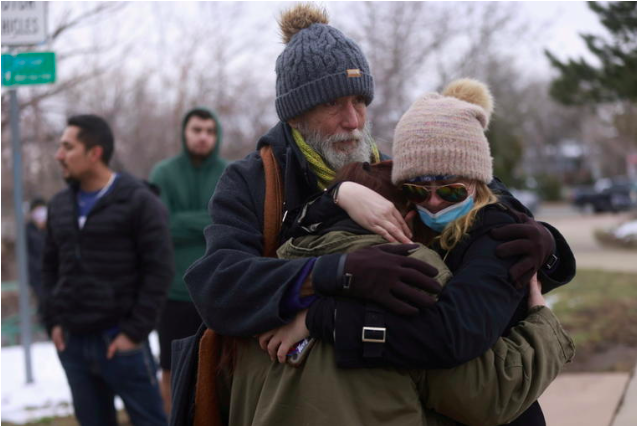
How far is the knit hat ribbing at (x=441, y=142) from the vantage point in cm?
195

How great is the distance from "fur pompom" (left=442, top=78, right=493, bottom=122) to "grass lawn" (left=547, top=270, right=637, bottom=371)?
15.3ft

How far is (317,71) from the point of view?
2.24m

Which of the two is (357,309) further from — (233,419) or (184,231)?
(184,231)

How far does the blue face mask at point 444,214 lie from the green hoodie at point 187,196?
3.06 m

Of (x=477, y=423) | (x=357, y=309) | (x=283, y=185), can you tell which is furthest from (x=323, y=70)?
(x=477, y=423)

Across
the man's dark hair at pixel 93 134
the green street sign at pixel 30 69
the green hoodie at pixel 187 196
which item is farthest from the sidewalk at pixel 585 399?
the green street sign at pixel 30 69

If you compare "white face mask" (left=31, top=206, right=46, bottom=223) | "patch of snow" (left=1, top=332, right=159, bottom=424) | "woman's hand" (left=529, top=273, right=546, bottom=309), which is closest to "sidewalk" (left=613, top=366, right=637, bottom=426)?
"woman's hand" (left=529, top=273, right=546, bottom=309)

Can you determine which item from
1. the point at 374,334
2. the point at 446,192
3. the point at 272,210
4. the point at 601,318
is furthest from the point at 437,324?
the point at 601,318

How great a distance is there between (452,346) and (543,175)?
53.3 m

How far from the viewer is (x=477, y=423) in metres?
1.83

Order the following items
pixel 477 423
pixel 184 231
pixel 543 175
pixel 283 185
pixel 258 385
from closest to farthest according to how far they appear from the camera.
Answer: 1. pixel 477 423
2. pixel 258 385
3. pixel 283 185
4. pixel 184 231
5. pixel 543 175

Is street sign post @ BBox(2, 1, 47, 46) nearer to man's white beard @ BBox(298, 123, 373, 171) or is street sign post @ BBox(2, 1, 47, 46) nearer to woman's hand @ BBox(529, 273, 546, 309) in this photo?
man's white beard @ BBox(298, 123, 373, 171)

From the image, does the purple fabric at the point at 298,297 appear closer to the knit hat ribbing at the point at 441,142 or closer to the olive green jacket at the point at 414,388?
the olive green jacket at the point at 414,388

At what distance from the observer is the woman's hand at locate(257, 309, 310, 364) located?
6.09 feet
